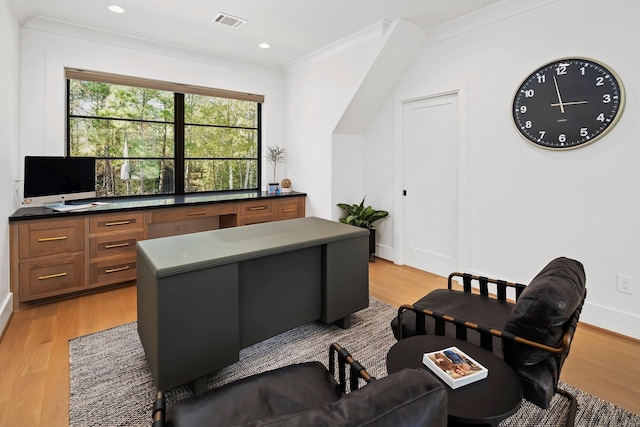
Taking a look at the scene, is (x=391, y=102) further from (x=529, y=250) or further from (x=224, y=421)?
(x=224, y=421)

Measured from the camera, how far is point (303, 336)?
2.63m

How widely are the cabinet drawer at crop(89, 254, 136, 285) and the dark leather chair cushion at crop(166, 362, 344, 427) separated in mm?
2756

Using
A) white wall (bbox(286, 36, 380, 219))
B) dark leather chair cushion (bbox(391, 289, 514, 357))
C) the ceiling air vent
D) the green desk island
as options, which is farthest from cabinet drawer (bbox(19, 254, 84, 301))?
dark leather chair cushion (bbox(391, 289, 514, 357))

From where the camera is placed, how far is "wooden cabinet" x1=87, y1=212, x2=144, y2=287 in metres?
3.42

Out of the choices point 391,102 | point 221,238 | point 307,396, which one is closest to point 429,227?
point 391,102

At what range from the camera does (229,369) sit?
2.22 meters

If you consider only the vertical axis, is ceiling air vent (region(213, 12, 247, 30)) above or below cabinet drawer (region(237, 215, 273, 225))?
above

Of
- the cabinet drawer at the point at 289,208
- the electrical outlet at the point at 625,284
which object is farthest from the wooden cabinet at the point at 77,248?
the electrical outlet at the point at 625,284

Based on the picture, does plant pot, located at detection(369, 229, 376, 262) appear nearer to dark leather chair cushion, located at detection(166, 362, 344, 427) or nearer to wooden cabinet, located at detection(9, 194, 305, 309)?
wooden cabinet, located at detection(9, 194, 305, 309)

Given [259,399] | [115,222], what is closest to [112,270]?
[115,222]

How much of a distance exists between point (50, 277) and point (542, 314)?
12.4 ft

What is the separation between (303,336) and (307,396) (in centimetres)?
135

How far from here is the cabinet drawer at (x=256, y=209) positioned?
4430 millimetres

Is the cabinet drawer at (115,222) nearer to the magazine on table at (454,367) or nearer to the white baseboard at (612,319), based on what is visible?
the magazine on table at (454,367)
